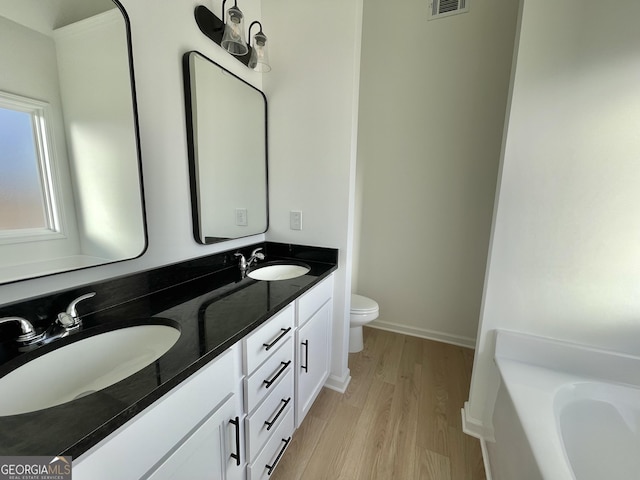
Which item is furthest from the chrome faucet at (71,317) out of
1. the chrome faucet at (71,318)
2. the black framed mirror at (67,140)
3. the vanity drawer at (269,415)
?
the vanity drawer at (269,415)

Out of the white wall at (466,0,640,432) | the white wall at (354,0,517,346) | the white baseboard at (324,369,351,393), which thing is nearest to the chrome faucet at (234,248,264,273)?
the white baseboard at (324,369,351,393)

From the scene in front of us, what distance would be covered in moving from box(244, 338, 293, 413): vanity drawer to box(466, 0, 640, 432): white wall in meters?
1.10

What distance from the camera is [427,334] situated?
8.00 ft

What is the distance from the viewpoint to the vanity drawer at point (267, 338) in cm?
90

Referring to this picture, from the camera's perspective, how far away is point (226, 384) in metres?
0.82

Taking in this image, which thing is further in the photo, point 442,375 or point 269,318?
point 442,375

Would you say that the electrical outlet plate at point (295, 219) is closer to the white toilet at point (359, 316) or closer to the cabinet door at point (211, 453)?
the white toilet at point (359, 316)

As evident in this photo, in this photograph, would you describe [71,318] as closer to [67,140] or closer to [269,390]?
[67,140]

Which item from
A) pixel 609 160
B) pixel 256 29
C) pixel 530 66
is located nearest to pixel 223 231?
pixel 256 29

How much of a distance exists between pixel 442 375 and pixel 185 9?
2.67 m

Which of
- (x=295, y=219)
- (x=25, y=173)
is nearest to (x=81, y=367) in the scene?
(x=25, y=173)

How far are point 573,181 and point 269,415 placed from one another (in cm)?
169

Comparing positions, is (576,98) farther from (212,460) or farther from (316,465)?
(316,465)

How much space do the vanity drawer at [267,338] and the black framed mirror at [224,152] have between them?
0.60m
